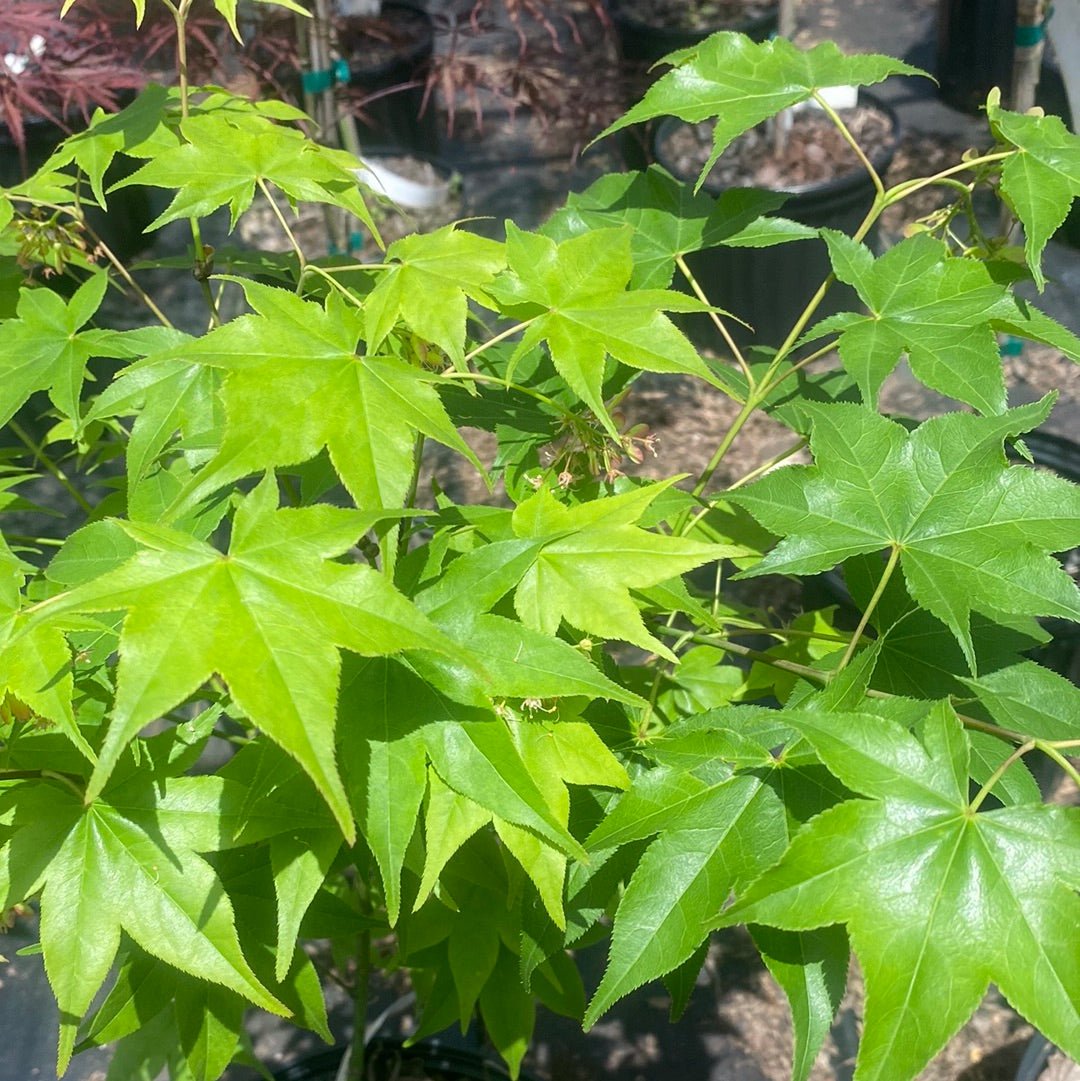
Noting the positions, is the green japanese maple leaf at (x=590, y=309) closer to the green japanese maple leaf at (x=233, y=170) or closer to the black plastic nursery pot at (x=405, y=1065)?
the green japanese maple leaf at (x=233, y=170)

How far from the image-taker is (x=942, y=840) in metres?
0.69

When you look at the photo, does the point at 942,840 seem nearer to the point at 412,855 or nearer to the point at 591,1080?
the point at 412,855

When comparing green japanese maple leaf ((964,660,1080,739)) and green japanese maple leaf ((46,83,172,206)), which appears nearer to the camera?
green japanese maple leaf ((964,660,1080,739))

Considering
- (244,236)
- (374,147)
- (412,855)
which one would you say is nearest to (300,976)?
(412,855)

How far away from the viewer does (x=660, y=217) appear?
1.20 metres

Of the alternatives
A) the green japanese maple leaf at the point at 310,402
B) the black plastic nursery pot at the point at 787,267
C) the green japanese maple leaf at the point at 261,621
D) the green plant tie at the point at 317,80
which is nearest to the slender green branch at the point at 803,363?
the green japanese maple leaf at the point at 310,402

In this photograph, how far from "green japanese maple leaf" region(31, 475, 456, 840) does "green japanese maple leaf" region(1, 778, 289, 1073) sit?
189mm

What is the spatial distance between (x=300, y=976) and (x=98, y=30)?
6.56ft

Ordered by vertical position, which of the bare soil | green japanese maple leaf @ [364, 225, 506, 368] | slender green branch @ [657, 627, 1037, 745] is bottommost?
the bare soil

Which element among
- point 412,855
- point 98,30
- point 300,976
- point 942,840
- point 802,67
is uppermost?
point 802,67

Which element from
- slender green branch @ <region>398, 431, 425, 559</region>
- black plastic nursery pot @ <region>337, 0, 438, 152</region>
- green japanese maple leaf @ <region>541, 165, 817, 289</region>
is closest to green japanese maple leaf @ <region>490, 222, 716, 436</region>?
slender green branch @ <region>398, 431, 425, 559</region>

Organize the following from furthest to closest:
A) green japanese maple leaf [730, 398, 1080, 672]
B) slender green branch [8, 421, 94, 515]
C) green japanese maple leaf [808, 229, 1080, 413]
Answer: slender green branch [8, 421, 94, 515] < green japanese maple leaf [808, 229, 1080, 413] < green japanese maple leaf [730, 398, 1080, 672]

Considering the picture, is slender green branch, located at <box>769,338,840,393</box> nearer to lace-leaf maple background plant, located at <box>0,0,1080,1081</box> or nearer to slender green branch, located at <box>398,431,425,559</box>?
lace-leaf maple background plant, located at <box>0,0,1080,1081</box>

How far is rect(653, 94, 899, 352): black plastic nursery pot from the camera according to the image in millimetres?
2879
